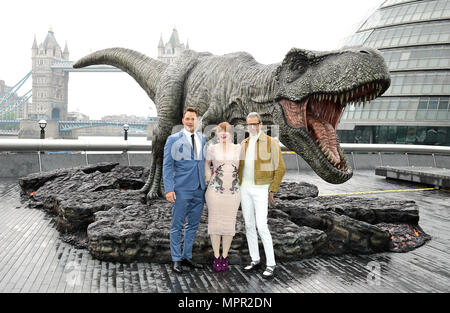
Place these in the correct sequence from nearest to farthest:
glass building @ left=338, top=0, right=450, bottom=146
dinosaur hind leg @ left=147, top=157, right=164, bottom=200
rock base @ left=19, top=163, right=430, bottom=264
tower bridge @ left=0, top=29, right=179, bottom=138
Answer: rock base @ left=19, top=163, right=430, bottom=264 < dinosaur hind leg @ left=147, top=157, right=164, bottom=200 < glass building @ left=338, top=0, right=450, bottom=146 < tower bridge @ left=0, top=29, right=179, bottom=138

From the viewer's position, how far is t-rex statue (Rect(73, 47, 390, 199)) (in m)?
3.00

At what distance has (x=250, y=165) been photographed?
9.94ft

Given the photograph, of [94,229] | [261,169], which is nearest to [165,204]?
[94,229]

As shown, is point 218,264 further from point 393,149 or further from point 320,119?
point 393,149

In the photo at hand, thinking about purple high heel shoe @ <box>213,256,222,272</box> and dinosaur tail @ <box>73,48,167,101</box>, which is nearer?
purple high heel shoe @ <box>213,256,222,272</box>

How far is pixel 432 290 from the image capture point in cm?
292

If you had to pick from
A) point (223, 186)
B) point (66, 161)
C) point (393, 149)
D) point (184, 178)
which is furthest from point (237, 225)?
point (393, 149)

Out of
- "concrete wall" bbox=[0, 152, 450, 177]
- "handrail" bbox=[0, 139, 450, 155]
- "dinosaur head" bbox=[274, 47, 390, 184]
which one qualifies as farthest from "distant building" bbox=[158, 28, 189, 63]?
"dinosaur head" bbox=[274, 47, 390, 184]

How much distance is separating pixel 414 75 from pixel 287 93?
73.1ft

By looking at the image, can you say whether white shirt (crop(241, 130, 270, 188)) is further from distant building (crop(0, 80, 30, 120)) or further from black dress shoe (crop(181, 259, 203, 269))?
distant building (crop(0, 80, 30, 120))

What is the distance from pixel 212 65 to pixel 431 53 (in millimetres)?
22050

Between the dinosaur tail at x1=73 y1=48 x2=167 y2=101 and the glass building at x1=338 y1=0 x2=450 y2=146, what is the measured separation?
1993 centimetres
